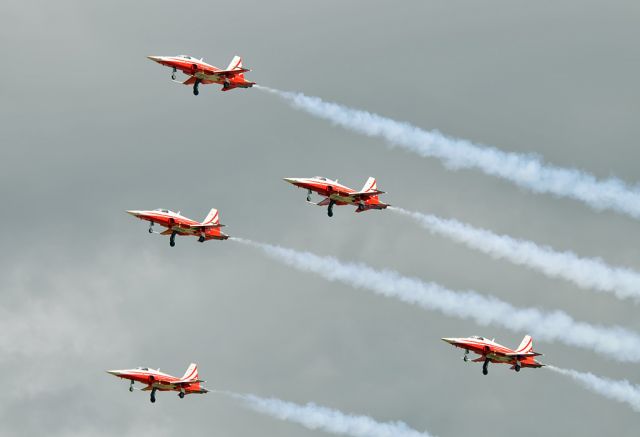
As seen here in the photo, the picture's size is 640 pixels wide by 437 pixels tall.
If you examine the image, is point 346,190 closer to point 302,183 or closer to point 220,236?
point 302,183

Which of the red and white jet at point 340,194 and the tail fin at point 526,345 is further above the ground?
the red and white jet at point 340,194

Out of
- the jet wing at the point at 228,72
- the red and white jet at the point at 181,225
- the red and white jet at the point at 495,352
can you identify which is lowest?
the red and white jet at the point at 495,352

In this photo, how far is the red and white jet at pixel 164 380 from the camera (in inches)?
6147

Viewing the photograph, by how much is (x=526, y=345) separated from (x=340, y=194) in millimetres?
24865

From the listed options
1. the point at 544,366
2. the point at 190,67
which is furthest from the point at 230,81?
the point at 544,366

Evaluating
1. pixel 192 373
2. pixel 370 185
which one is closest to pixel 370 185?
pixel 370 185

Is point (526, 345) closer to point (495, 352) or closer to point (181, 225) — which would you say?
point (495, 352)

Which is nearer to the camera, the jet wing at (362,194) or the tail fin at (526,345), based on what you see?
the jet wing at (362,194)

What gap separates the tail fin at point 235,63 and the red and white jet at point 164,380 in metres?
32.9

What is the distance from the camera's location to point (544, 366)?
145 meters

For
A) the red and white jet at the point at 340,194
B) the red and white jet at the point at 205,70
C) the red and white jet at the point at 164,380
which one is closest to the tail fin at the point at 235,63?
the red and white jet at the point at 205,70

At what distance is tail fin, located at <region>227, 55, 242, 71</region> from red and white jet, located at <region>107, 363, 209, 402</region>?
3286 cm

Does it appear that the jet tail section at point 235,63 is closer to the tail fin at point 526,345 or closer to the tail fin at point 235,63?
the tail fin at point 235,63

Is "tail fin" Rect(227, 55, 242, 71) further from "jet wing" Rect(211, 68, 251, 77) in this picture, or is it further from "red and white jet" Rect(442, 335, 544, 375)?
"red and white jet" Rect(442, 335, 544, 375)
